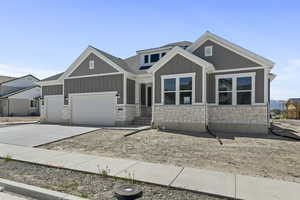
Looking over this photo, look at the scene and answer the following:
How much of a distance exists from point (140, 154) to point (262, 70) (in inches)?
362

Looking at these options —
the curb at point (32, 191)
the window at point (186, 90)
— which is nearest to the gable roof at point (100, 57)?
the window at point (186, 90)

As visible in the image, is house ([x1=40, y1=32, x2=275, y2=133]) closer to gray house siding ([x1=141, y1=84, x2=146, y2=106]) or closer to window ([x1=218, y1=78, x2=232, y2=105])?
window ([x1=218, y1=78, x2=232, y2=105])

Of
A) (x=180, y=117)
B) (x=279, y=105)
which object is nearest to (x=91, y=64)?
(x=180, y=117)

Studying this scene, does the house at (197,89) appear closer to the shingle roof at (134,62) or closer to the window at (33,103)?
the shingle roof at (134,62)

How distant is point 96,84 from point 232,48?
1062cm

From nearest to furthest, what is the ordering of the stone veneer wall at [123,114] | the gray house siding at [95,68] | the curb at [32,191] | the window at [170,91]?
1. the curb at [32,191]
2. the window at [170,91]
3. the stone veneer wall at [123,114]
4. the gray house siding at [95,68]

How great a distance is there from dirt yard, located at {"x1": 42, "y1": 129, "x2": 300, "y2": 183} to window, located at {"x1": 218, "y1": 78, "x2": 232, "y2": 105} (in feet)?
13.0

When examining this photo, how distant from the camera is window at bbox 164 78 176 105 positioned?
12.2 m

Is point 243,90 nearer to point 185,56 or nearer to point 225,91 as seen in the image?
point 225,91

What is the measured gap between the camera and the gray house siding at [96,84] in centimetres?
1470

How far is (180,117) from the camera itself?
11.9 meters

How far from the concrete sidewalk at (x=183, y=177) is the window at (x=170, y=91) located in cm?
702

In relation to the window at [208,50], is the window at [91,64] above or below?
below

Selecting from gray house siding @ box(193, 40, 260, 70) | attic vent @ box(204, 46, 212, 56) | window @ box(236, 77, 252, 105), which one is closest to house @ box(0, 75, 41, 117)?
attic vent @ box(204, 46, 212, 56)
